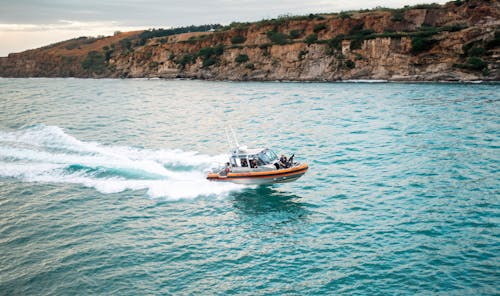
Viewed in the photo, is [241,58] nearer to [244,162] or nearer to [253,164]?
[244,162]

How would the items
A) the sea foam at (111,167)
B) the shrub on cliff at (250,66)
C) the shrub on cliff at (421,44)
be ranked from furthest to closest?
the shrub on cliff at (250,66)
the shrub on cliff at (421,44)
the sea foam at (111,167)

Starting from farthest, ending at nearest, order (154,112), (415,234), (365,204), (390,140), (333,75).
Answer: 1. (333,75)
2. (154,112)
3. (390,140)
4. (365,204)
5. (415,234)

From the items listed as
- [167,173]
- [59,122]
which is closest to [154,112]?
[59,122]

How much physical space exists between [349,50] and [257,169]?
70789 millimetres

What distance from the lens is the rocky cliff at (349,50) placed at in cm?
7531

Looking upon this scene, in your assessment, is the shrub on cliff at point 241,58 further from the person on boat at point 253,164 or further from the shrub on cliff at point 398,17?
the person on boat at point 253,164

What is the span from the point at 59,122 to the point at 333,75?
58705 millimetres

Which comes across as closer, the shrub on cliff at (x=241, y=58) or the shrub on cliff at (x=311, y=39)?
the shrub on cliff at (x=311, y=39)

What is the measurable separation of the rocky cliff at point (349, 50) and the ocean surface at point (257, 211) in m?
32.6

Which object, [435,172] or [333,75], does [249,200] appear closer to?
[435,172]

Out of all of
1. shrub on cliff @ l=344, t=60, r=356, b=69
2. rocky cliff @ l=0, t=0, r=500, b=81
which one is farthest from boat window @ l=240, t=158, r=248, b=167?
shrub on cliff @ l=344, t=60, r=356, b=69

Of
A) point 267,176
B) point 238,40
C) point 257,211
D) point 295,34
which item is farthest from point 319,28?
point 257,211

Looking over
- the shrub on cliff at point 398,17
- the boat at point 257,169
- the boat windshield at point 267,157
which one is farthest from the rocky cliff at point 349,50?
the boat at point 257,169

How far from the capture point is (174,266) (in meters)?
17.4
